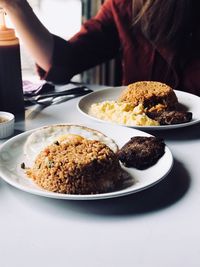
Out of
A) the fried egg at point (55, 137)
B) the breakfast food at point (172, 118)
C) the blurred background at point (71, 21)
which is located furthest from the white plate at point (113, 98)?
the blurred background at point (71, 21)

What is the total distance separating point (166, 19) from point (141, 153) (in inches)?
36.7

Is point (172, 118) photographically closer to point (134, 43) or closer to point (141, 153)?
point (141, 153)

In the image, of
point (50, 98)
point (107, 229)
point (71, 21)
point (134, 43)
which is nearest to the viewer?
point (107, 229)

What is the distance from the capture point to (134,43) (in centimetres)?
174

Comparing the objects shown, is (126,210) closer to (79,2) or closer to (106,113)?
(106,113)

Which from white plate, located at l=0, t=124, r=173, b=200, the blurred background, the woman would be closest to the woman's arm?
the woman

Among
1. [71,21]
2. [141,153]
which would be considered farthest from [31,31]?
[71,21]

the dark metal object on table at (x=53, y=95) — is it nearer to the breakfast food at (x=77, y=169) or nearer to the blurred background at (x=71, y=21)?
the breakfast food at (x=77, y=169)

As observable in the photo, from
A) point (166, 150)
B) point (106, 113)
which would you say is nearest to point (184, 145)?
point (166, 150)

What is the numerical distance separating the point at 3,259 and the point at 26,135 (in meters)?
0.40

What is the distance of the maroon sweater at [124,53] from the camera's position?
63.6 inches

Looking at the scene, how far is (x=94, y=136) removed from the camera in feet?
2.99

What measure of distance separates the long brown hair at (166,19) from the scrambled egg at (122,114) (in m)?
0.63


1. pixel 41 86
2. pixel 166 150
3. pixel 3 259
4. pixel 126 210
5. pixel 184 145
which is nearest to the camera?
pixel 3 259
